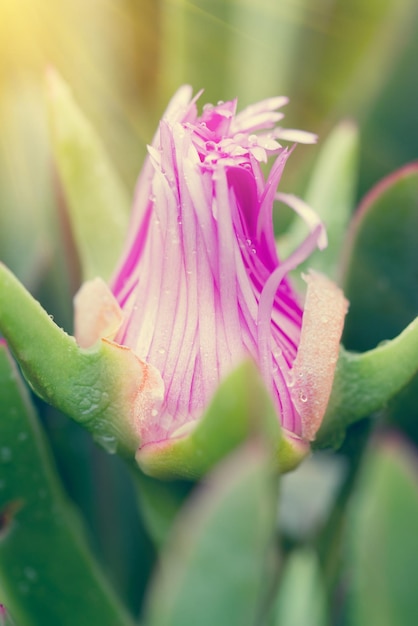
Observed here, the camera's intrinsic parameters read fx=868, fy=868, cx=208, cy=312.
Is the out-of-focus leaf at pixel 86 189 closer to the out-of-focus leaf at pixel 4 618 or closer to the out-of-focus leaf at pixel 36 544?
the out-of-focus leaf at pixel 36 544

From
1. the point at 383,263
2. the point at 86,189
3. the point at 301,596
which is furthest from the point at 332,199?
the point at 301,596

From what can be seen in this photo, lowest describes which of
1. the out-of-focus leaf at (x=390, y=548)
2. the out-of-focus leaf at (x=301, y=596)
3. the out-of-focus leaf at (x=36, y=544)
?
the out-of-focus leaf at (x=301, y=596)

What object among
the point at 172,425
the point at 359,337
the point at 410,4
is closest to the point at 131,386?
the point at 172,425

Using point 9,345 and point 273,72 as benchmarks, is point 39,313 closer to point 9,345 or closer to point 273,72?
point 9,345

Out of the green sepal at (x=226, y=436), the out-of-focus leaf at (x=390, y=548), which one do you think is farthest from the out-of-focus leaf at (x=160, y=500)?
the out-of-focus leaf at (x=390, y=548)

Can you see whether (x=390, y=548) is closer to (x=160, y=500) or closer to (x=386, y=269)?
(x=160, y=500)
